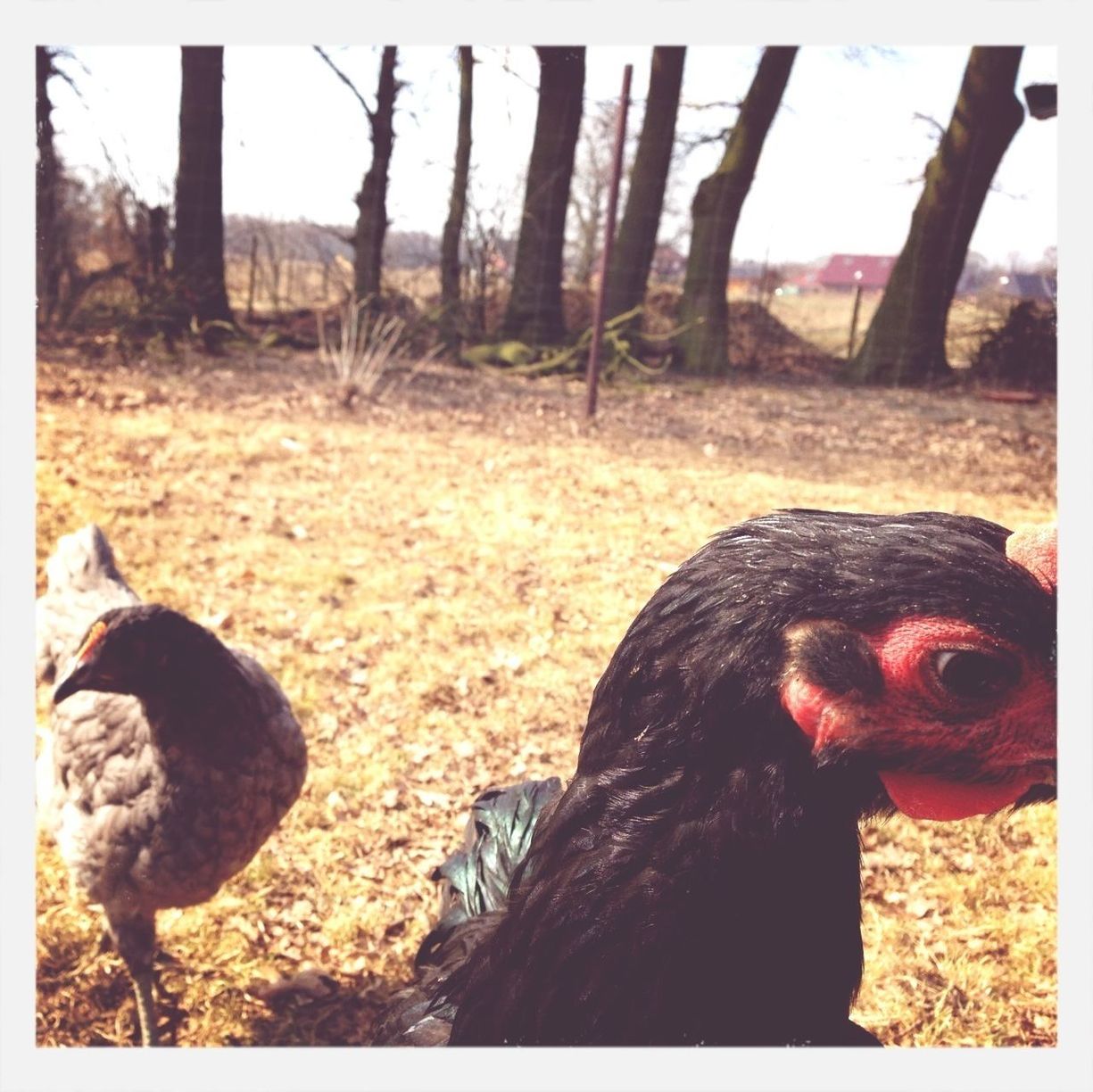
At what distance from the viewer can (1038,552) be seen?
77cm

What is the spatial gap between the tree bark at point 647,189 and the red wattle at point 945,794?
1.26 m

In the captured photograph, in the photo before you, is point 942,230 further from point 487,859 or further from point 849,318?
point 487,859

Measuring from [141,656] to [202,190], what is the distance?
1111mm

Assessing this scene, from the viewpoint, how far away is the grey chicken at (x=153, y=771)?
164 cm

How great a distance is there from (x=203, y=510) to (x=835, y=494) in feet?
8.93

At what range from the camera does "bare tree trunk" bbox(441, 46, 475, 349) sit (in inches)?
60.5

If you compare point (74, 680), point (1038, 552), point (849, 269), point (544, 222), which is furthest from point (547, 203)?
point (1038, 552)

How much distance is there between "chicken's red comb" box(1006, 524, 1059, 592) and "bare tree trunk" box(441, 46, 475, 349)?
3.94 ft

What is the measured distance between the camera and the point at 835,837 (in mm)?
774

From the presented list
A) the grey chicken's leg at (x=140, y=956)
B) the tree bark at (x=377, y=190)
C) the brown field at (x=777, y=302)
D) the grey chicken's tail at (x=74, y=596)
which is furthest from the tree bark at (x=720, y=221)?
the grey chicken's leg at (x=140, y=956)

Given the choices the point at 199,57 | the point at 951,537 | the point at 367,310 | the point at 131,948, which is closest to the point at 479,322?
the point at 367,310

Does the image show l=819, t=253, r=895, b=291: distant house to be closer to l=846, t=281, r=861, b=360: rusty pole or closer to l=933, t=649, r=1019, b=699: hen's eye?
l=846, t=281, r=861, b=360: rusty pole

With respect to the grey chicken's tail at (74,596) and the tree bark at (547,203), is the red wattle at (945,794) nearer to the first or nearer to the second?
the tree bark at (547,203)

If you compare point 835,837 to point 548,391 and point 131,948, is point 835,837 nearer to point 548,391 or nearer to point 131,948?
point 131,948
